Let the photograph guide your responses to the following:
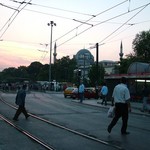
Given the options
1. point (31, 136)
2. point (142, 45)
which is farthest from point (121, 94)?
point (142, 45)

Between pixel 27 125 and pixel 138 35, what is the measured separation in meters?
81.0

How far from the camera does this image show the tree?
8725cm

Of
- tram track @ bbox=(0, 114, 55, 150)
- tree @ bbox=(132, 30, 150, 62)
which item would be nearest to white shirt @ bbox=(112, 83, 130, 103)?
tram track @ bbox=(0, 114, 55, 150)

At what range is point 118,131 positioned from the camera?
44.3 feet

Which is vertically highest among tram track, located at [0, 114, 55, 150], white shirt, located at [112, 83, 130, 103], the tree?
the tree

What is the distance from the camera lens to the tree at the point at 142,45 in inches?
3435

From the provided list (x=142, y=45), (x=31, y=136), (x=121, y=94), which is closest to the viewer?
(x=31, y=136)

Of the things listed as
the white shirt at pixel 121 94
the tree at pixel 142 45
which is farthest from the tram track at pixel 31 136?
the tree at pixel 142 45

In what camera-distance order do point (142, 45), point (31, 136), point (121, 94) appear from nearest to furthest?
point (31, 136), point (121, 94), point (142, 45)

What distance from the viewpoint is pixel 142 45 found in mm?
89562

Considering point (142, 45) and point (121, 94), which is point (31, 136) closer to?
point (121, 94)

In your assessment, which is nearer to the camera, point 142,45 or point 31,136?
point 31,136

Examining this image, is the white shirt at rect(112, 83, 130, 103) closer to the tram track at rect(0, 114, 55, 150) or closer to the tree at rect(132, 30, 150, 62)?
the tram track at rect(0, 114, 55, 150)

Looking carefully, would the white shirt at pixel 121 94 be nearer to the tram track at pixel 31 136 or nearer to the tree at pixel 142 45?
the tram track at pixel 31 136
